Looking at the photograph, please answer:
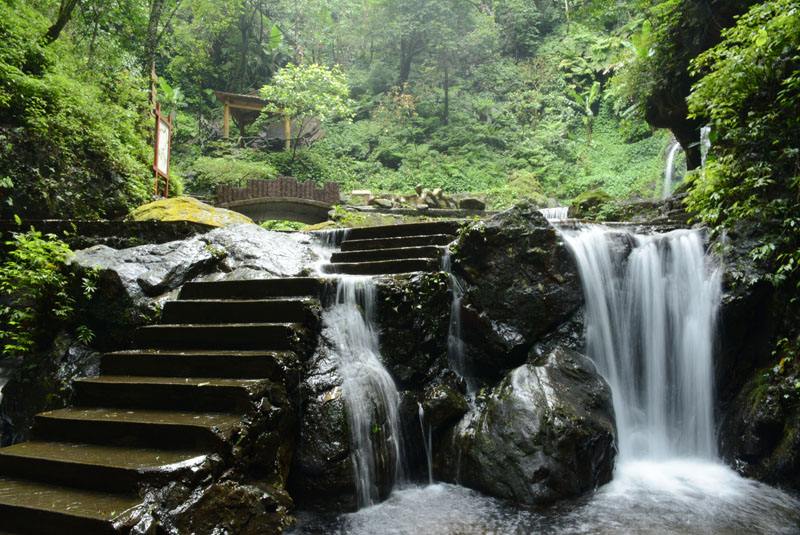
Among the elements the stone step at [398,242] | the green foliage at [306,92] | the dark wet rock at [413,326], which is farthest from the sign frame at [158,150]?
the green foliage at [306,92]

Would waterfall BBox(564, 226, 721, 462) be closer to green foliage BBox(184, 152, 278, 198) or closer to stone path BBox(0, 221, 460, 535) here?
stone path BBox(0, 221, 460, 535)

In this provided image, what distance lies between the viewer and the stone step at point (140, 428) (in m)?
3.88

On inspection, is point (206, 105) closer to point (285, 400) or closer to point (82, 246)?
point (82, 246)

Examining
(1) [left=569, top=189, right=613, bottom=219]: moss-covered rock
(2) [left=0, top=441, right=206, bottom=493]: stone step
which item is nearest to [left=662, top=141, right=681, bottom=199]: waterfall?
(1) [left=569, top=189, right=613, bottom=219]: moss-covered rock

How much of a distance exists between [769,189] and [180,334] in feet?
26.3

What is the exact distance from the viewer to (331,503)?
4.54m

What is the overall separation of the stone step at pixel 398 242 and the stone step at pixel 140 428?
4.09 meters

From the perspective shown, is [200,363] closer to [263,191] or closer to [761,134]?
[761,134]

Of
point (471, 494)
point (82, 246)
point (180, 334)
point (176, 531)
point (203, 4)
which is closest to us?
point (176, 531)

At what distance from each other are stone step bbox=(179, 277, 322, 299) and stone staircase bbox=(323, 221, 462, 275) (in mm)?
1228

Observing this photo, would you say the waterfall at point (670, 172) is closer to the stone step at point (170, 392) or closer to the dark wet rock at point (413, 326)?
the dark wet rock at point (413, 326)

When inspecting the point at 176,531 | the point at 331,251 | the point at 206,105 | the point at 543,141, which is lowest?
the point at 176,531

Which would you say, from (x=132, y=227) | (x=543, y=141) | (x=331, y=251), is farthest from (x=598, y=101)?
(x=132, y=227)

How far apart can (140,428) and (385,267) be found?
3.72 m
